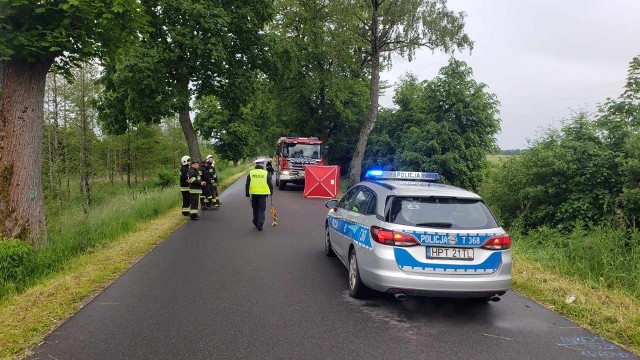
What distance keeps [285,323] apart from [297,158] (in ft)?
61.7

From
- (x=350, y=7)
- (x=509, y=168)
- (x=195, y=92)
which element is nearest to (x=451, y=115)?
(x=350, y=7)

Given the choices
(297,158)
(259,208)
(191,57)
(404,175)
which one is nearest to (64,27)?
(259,208)

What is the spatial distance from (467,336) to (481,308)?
100cm

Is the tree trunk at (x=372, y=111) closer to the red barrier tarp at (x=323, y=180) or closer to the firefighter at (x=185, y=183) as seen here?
the red barrier tarp at (x=323, y=180)

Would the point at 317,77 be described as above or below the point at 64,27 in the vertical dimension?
above

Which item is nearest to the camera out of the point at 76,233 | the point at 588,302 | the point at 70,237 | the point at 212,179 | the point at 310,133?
the point at 588,302

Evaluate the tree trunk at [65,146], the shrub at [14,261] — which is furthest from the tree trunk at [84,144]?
the shrub at [14,261]

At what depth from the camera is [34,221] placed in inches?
285

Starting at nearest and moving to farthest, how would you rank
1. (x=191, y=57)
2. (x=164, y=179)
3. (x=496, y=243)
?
(x=496, y=243) < (x=191, y=57) < (x=164, y=179)

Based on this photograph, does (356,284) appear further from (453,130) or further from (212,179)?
(453,130)

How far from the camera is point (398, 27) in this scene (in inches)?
874

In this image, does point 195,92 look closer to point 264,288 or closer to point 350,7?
point 350,7

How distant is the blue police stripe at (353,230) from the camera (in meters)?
5.19

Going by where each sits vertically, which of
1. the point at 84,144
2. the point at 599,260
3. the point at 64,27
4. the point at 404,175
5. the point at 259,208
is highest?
the point at 64,27
